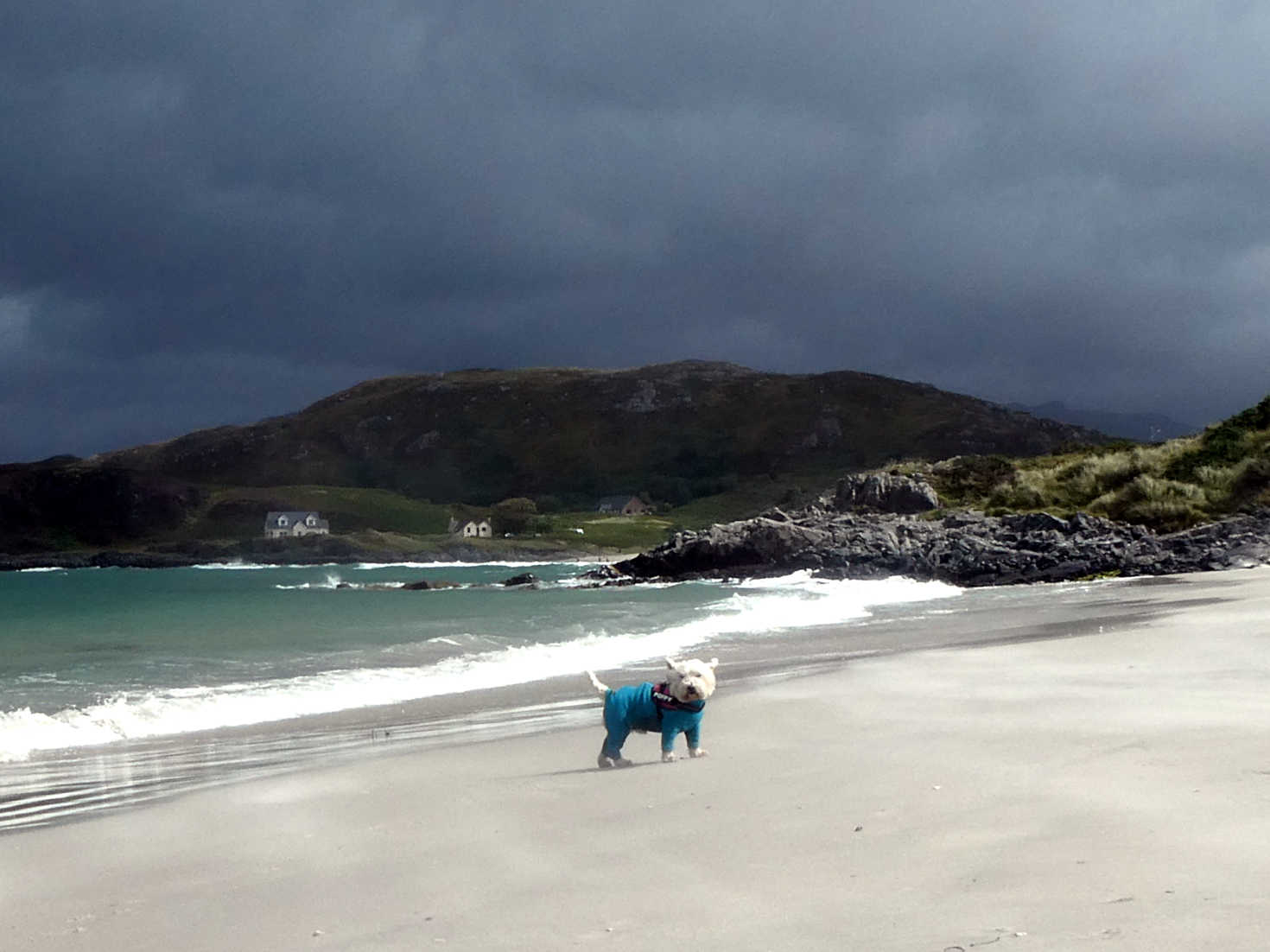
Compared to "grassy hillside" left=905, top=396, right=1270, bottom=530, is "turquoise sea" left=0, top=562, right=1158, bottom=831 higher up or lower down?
lower down

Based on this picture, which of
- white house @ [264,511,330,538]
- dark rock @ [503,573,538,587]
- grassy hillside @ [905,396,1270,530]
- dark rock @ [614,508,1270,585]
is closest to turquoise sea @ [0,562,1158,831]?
dark rock @ [614,508,1270,585]

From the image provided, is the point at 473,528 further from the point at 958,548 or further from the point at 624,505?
the point at 958,548

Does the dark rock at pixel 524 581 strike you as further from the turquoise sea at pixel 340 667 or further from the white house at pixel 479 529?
the white house at pixel 479 529

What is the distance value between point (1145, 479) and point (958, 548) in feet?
41.4

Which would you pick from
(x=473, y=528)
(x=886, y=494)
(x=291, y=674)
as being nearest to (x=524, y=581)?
(x=886, y=494)

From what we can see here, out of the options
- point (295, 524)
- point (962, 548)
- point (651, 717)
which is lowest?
point (962, 548)

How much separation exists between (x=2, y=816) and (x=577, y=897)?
4.96 meters

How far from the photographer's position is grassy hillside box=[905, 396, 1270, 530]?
49.4m

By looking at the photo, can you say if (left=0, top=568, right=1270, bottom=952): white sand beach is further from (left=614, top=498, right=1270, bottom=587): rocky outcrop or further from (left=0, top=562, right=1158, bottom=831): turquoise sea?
(left=614, top=498, right=1270, bottom=587): rocky outcrop

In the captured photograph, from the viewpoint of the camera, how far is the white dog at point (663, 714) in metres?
8.30

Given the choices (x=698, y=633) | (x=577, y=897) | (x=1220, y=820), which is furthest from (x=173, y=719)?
(x=698, y=633)

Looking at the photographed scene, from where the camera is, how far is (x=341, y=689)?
15.2m

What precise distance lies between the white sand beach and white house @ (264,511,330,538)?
150137mm

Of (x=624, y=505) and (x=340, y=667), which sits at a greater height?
(x=624, y=505)
